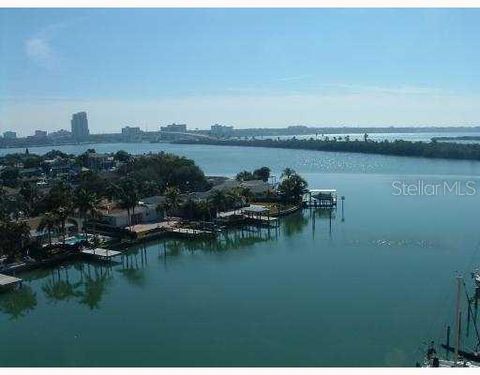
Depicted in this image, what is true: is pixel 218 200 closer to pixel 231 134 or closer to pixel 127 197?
pixel 127 197

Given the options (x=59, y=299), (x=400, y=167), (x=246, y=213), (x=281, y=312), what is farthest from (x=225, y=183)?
(x=400, y=167)

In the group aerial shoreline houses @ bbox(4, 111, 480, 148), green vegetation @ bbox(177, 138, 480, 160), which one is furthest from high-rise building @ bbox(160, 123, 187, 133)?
green vegetation @ bbox(177, 138, 480, 160)

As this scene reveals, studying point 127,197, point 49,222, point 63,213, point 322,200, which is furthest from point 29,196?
point 322,200

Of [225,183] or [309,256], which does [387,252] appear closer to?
[309,256]

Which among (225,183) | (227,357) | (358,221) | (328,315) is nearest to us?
(227,357)

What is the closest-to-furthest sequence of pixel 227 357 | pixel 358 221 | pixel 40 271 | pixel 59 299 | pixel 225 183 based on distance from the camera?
pixel 227 357, pixel 59 299, pixel 40 271, pixel 358 221, pixel 225 183

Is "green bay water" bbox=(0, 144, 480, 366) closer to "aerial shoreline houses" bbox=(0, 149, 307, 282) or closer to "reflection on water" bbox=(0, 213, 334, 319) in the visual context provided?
"reflection on water" bbox=(0, 213, 334, 319)
